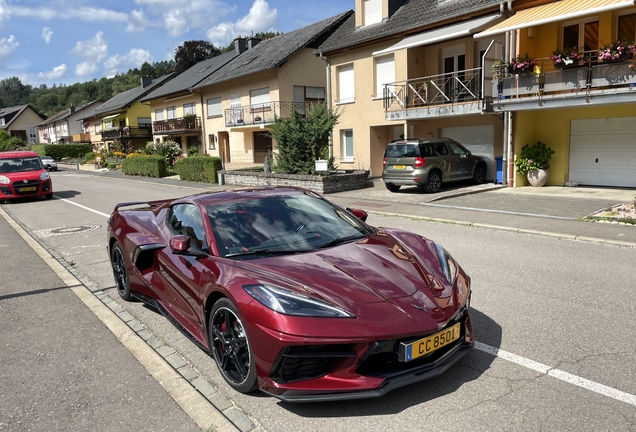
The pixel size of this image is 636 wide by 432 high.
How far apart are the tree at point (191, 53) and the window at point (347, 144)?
143ft

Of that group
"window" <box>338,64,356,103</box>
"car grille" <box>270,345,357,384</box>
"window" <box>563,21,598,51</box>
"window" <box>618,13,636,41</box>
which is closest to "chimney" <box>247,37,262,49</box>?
"window" <box>338,64,356,103</box>

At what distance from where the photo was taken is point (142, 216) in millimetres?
5719

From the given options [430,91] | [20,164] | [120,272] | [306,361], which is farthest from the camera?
[430,91]

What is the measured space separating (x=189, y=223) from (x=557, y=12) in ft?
41.9

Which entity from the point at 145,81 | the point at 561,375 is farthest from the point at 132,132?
the point at 561,375

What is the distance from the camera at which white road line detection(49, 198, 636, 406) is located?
3182 millimetres

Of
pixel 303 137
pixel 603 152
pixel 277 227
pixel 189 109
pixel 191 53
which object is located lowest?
pixel 277 227

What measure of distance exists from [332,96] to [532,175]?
450 inches

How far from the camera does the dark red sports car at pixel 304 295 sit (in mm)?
3014

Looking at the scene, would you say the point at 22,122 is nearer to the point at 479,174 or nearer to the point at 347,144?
the point at 347,144

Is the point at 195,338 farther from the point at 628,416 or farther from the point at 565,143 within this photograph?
the point at 565,143

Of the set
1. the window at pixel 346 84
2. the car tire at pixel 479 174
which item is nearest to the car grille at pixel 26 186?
the window at pixel 346 84

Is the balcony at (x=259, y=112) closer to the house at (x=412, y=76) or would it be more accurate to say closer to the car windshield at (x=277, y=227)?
the house at (x=412, y=76)

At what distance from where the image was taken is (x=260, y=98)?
31297mm
